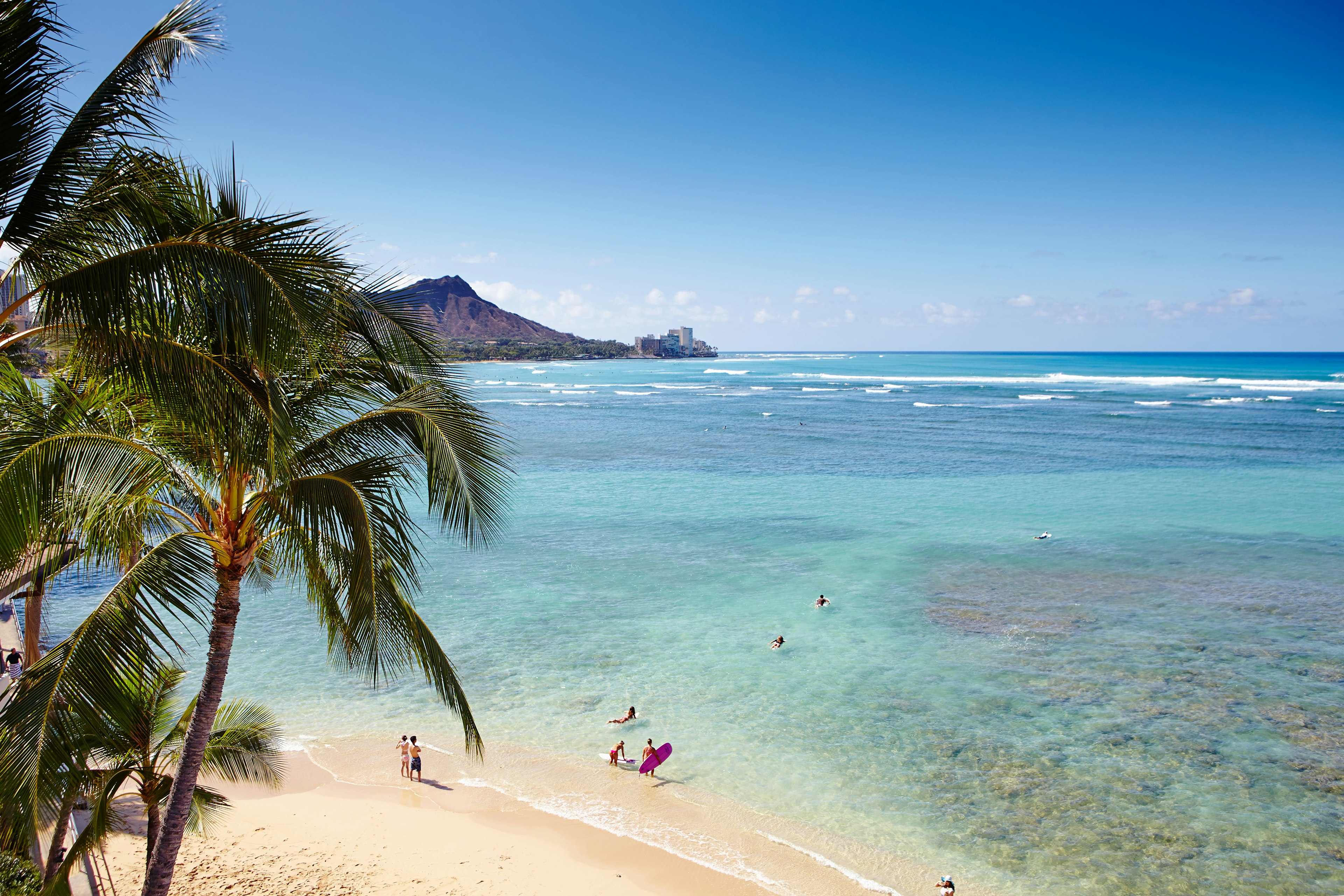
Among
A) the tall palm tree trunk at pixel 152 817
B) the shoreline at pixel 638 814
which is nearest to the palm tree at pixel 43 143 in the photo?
the tall palm tree trunk at pixel 152 817

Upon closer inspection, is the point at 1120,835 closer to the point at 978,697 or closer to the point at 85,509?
the point at 978,697

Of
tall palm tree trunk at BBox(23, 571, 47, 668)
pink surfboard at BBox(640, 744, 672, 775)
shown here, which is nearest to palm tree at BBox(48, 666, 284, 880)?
tall palm tree trunk at BBox(23, 571, 47, 668)

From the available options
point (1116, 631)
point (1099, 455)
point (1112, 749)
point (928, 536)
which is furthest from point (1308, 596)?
point (1099, 455)

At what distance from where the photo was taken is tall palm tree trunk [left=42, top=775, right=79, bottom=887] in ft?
20.6

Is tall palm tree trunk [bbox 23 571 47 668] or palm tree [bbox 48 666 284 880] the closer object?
palm tree [bbox 48 666 284 880]

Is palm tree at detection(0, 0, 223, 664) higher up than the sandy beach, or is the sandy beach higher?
palm tree at detection(0, 0, 223, 664)

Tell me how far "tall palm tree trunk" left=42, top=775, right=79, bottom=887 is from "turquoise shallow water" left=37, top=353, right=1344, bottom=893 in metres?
6.62

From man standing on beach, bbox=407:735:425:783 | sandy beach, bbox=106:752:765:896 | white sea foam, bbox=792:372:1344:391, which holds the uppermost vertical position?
white sea foam, bbox=792:372:1344:391

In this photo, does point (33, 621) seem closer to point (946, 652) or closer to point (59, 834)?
point (59, 834)

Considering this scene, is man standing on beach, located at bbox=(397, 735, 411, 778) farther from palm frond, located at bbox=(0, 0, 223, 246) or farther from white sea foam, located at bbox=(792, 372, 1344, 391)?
white sea foam, located at bbox=(792, 372, 1344, 391)

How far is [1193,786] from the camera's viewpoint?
12.4 m

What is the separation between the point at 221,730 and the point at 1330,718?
17850 millimetres

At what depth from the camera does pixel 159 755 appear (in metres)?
8.35

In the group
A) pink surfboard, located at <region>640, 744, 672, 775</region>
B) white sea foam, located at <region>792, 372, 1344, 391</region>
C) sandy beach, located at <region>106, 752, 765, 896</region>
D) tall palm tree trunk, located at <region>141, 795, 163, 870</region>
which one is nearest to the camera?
tall palm tree trunk, located at <region>141, 795, 163, 870</region>
